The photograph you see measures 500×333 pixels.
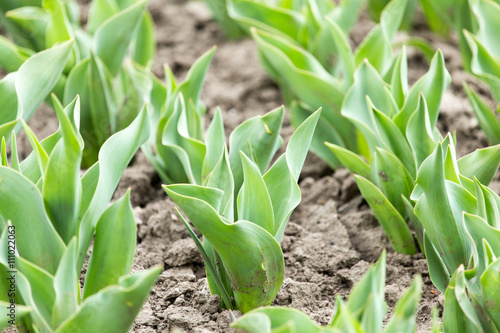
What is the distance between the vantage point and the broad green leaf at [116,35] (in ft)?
6.95

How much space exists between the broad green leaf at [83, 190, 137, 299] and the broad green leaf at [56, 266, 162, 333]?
0.16 metres

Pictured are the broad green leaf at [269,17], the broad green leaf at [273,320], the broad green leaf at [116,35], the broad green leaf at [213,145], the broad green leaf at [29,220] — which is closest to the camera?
the broad green leaf at [273,320]

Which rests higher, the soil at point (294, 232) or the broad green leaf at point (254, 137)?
the broad green leaf at point (254, 137)

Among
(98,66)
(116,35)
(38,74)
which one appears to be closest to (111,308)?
(38,74)

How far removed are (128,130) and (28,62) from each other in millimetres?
396

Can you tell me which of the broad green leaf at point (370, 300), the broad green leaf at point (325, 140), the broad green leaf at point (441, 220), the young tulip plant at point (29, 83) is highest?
the young tulip plant at point (29, 83)

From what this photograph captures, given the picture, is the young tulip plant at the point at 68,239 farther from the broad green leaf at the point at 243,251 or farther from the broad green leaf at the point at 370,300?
the broad green leaf at the point at 370,300

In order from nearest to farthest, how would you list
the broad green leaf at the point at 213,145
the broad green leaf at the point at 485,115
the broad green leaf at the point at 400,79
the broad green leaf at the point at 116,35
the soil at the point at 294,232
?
the soil at the point at 294,232 < the broad green leaf at the point at 213,145 < the broad green leaf at the point at 400,79 < the broad green leaf at the point at 485,115 < the broad green leaf at the point at 116,35

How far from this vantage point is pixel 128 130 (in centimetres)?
145

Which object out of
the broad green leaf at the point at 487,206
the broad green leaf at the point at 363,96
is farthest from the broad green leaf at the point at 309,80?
the broad green leaf at the point at 487,206

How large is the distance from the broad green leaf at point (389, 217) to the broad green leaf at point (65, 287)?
0.77 metres

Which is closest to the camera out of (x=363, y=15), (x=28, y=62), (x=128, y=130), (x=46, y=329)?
(x=46, y=329)

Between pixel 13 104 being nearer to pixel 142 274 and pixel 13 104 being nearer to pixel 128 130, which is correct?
pixel 128 130

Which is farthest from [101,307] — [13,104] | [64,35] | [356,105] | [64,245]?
[64,35]
